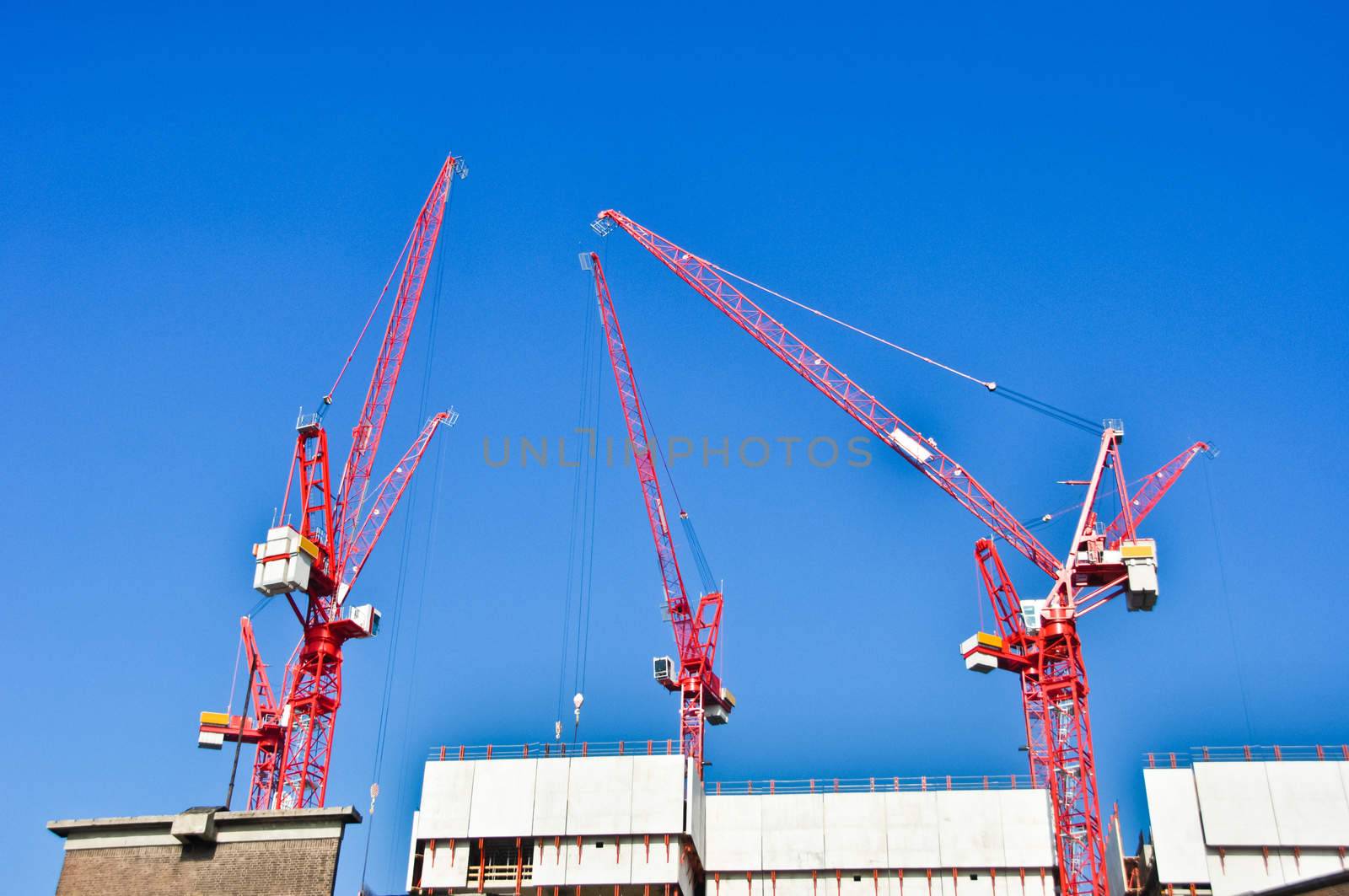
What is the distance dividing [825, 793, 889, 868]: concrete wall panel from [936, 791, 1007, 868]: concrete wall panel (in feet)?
12.6

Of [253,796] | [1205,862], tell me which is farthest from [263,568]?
[1205,862]

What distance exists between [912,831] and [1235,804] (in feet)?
64.7

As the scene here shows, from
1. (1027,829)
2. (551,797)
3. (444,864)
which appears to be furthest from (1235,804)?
(444,864)

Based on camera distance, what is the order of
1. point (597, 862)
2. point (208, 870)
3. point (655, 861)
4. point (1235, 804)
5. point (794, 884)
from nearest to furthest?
point (208, 870)
point (1235, 804)
point (597, 862)
point (655, 861)
point (794, 884)

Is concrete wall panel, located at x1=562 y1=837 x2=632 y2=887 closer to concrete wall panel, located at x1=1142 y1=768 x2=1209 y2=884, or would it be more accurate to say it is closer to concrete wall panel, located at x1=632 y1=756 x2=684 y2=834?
concrete wall panel, located at x1=632 y1=756 x2=684 y2=834

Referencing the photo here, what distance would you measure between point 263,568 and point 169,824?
249 ft

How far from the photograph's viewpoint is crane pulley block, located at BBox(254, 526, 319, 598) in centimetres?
11788

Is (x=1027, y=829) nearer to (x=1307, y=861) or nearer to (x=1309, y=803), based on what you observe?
(x=1307, y=861)

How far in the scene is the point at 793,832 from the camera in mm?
100188

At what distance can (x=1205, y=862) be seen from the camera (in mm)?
91000

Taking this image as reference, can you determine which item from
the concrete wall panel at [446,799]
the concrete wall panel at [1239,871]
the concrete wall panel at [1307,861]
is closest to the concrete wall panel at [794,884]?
the concrete wall panel at [446,799]

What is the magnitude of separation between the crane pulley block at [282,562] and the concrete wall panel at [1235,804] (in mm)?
66069

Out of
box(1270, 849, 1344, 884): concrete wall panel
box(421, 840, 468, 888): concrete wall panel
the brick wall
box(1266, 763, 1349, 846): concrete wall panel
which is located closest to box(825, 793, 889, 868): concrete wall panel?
box(421, 840, 468, 888): concrete wall panel

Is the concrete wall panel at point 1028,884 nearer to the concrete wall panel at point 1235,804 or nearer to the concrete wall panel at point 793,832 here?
the concrete wall panel at point 1235,804
